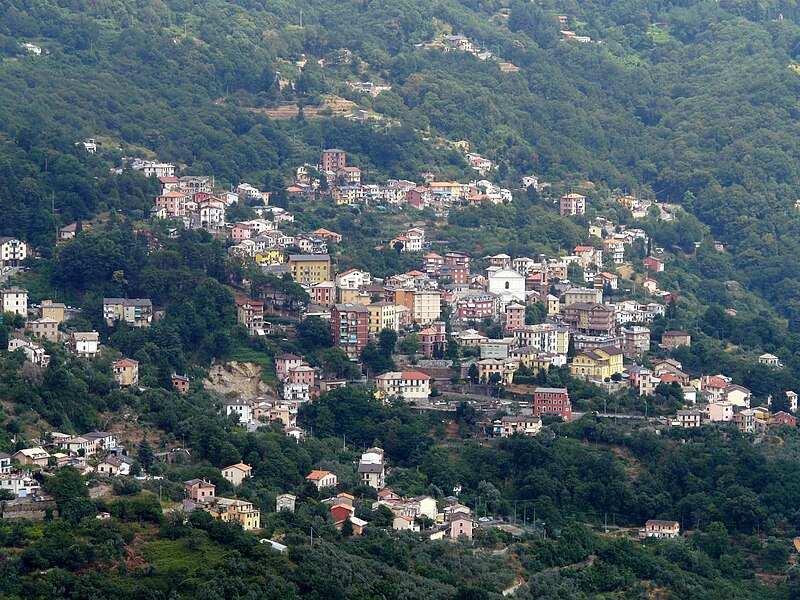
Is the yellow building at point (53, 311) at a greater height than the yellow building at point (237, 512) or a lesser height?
greater

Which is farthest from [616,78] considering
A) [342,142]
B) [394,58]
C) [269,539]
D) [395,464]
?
[269,539]

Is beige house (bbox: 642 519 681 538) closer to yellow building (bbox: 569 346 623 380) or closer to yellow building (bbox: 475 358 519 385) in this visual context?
yellow building (bbox: 475 358 519 385)

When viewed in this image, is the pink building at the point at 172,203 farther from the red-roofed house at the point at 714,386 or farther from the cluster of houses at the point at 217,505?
the cluster of houses at the point at 217,505

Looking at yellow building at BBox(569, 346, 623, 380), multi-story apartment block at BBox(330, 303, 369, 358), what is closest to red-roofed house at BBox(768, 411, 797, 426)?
yellow building at BBox(569, 346, 623, 380)

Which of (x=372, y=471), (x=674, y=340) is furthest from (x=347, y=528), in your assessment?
(x=674, y=340)

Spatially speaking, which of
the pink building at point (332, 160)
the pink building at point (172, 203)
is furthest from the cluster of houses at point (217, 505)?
the pink building at point (332, 160)
